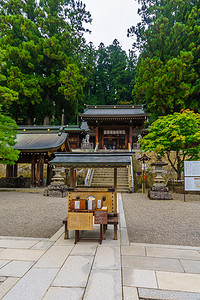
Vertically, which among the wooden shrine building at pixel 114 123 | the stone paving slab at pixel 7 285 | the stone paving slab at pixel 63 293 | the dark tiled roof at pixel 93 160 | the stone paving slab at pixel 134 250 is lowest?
the stone paving slab at pixel 134 250

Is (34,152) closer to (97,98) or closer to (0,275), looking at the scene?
(0,275)

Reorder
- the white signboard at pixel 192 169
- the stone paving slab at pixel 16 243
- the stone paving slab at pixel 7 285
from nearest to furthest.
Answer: the stone paving slab at pixel 7 285 < the stone paving slab at pixel 16 243 < the white signboard at pixel 192 169

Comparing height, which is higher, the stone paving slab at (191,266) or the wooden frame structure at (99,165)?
the wooden frame structure at (99,165)

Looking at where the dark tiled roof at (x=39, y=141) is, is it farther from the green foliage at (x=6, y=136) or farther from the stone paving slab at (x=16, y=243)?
the stone paving slab at (x=16, y=243)

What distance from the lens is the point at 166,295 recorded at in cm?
260

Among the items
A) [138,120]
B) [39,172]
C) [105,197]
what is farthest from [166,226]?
[138,120]

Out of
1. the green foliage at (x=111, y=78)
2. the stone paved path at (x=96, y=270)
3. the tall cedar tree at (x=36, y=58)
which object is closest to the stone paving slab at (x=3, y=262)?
the stone paved path at (x=96, y=270)

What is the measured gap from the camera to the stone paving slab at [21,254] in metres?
3.66

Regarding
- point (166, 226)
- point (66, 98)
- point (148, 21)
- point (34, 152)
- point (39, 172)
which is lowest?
point (166, 226)

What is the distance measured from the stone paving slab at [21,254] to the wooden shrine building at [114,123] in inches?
679

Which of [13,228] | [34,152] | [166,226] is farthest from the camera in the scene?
[34,152]

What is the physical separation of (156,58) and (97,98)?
20104 millimetres

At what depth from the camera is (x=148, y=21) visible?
32219 mm

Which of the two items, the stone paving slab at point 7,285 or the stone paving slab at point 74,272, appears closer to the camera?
the stone paving slab at point 7,285
